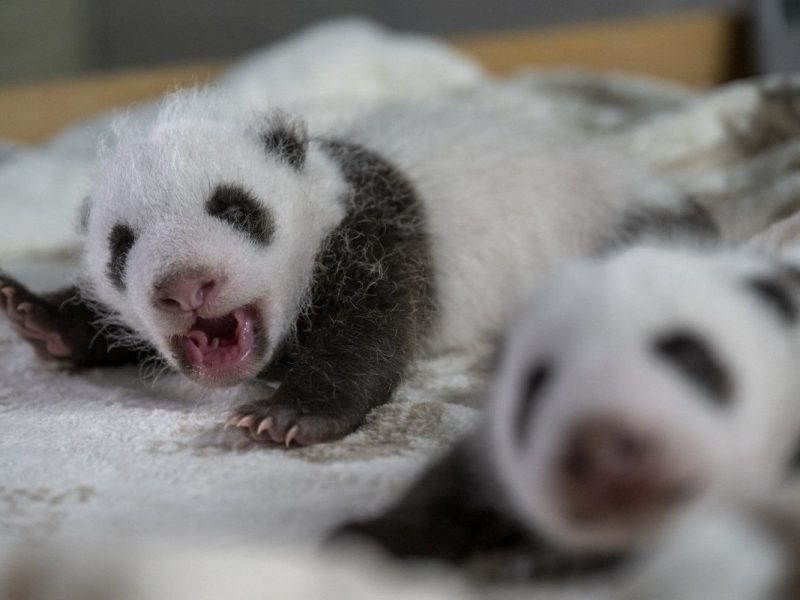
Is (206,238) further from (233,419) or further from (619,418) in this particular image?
(619,418)

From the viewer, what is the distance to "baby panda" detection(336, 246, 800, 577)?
881 millimetres

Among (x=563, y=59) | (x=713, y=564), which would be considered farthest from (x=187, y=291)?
(x=563, y=59)

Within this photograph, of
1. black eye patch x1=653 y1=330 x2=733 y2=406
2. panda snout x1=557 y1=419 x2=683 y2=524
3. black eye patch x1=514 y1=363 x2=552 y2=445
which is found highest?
black eye patch x1=653 y1=330 x2=733 y2=406

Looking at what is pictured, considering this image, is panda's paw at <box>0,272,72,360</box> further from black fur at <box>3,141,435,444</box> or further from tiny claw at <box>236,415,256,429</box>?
tiny claw at <box>236,415,256,429</box>

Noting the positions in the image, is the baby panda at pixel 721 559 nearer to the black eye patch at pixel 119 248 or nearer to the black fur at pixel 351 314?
the black fur at pixel 351 314

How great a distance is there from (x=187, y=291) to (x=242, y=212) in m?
0.24

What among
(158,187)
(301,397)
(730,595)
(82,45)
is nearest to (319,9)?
(82,45)

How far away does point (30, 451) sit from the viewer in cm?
154

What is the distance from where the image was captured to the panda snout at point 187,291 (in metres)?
1.69

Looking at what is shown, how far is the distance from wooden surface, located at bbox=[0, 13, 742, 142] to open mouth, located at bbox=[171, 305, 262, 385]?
3.01 metres

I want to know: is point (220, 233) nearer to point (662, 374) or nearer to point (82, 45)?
point (662, 374)

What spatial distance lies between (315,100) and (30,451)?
8.44 feet

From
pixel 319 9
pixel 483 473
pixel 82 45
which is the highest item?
pixel 319 9

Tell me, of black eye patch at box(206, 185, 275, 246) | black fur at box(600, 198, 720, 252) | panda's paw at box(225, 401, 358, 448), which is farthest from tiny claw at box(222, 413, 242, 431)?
black fur at box(600, 198, 720, 252)
